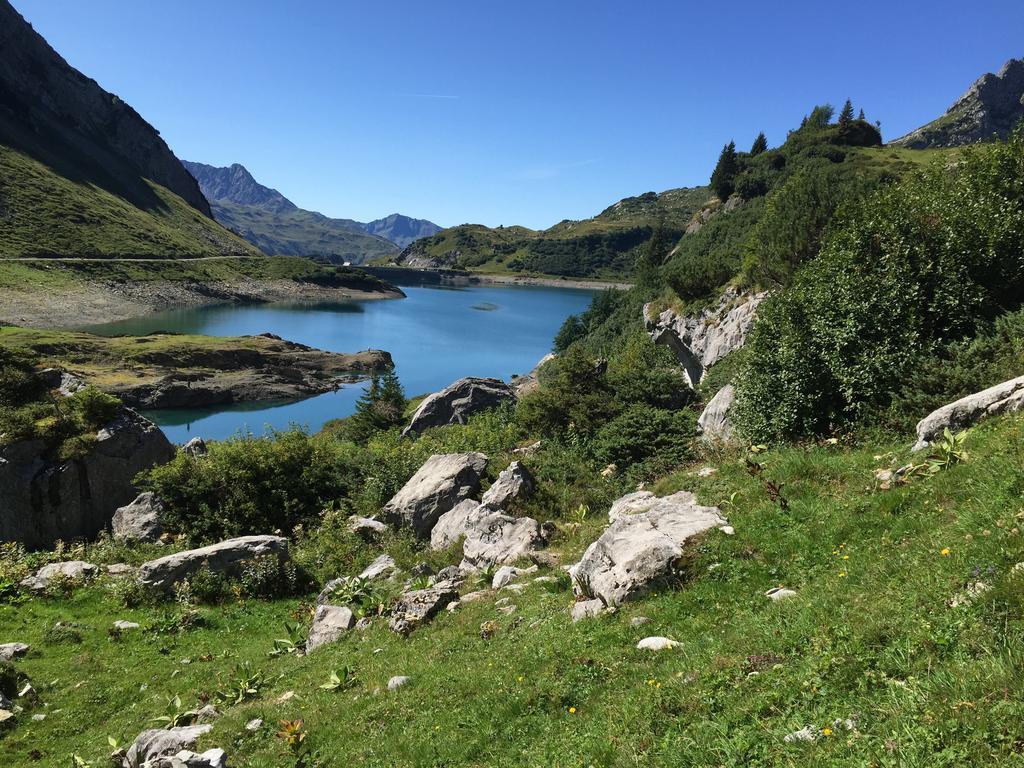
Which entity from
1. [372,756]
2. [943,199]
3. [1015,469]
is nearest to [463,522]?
[372,756]

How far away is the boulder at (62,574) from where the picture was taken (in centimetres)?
1828

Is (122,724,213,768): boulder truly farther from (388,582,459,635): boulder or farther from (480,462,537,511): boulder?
(480,462,537,511): boulder

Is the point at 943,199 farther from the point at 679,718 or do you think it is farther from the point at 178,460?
the point at 178,460

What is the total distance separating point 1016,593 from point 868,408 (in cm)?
1020

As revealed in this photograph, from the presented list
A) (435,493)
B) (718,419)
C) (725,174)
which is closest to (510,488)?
(435,493)

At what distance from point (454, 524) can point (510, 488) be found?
8.39ft

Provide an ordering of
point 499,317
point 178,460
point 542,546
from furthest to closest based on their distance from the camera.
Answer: point 499,317 → point 178,460 → point 542,546

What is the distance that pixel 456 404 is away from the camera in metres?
46.3

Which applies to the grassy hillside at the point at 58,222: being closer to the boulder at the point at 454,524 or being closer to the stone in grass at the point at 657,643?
the boulder at the point at 454,524

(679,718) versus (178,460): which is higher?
(679,718)

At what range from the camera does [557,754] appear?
6801mm

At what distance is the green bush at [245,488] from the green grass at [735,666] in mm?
9677

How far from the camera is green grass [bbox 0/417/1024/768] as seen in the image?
5.33 metres

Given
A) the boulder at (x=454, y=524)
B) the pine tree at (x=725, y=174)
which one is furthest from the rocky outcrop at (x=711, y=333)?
the pine tree at (x=725, y=174)
